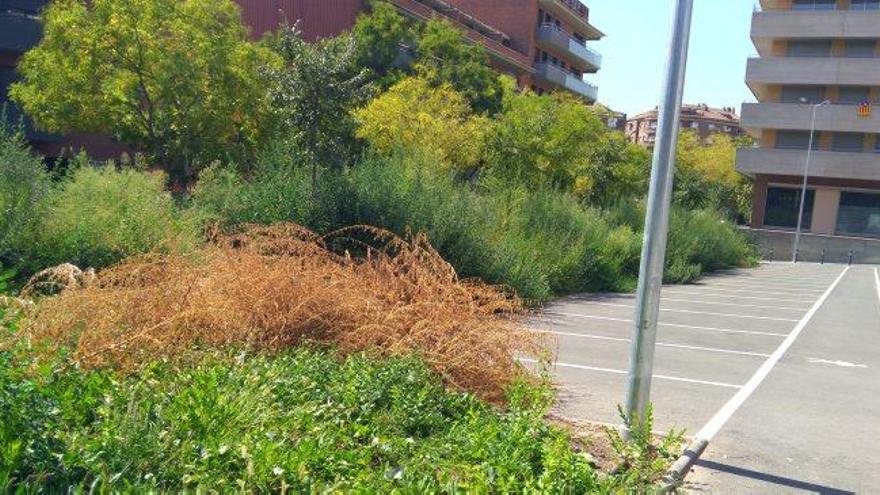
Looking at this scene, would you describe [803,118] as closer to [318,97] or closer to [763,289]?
[763,289]

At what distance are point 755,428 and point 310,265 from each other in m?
4.36

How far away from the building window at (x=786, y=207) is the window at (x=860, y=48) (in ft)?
28.9

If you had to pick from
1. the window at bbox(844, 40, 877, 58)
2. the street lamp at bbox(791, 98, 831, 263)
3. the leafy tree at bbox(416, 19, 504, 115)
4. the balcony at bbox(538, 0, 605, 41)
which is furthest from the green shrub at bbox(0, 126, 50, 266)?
the window at bbox(844, 40, 877, 58)

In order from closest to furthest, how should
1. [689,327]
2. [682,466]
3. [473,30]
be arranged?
[682,466] < [689,327] < [473,30]

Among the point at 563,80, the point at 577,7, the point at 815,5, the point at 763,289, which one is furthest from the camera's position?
the point at 577,7

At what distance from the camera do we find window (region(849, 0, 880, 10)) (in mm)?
52875

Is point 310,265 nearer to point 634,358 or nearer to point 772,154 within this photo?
point 634,358

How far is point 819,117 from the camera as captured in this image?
5366cm

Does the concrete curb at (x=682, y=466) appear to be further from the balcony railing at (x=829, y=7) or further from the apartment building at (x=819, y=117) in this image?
the balcony railing at (x=829, y=7)

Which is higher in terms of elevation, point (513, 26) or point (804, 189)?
point (513, 26)

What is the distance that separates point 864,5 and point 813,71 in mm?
4861

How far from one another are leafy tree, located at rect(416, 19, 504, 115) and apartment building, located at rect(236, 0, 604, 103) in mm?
4961

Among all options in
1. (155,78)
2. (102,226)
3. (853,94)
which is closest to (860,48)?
(853,94)

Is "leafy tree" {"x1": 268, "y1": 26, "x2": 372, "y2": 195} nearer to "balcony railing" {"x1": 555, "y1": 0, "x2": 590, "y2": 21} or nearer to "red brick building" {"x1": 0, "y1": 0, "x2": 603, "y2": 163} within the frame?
"red brick building" {"x1": 0, "y1": 0, "x2": 603, "y2": 163}
